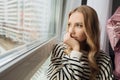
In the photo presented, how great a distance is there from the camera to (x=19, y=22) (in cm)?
118

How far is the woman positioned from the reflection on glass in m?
0.25

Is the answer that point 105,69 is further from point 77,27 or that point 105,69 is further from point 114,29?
point 114,29

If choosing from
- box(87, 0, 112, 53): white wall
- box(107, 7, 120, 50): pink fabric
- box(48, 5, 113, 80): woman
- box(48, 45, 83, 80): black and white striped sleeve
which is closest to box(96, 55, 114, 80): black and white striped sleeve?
box(48, 5, 113, 80): woman

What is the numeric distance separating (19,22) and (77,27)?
1.22 feet

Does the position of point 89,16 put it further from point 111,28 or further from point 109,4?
point 109,4

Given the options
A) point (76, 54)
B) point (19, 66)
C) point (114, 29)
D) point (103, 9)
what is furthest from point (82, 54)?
point (103, 9)

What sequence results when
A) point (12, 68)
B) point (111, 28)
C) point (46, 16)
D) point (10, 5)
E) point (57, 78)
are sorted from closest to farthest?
1. point (12, 68)
2. point (57, 78)
3. point (10, 5)
4. point (111, 28)
5. point (46, 16)

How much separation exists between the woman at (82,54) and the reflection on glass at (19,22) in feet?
0.83

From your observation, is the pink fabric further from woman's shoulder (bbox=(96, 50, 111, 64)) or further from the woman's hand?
the woman's hand

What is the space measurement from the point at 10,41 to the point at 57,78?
0.99 ft

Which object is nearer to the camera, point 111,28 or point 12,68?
point 12,68

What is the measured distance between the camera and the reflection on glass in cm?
94

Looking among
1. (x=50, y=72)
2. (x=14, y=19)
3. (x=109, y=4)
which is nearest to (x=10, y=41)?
(x=14, y=19)

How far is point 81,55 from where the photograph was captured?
0.93 m
